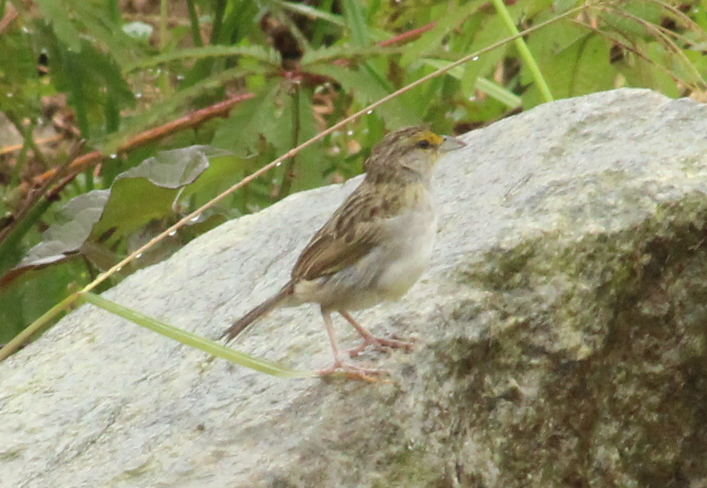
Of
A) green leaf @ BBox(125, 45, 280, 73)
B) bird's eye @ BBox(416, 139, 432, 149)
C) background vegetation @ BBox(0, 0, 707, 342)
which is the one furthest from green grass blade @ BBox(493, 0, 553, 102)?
green leaf @ BBox(125, 45, 280, 73)

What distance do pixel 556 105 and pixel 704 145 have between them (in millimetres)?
644

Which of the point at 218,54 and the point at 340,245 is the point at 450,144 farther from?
the point at 218,54

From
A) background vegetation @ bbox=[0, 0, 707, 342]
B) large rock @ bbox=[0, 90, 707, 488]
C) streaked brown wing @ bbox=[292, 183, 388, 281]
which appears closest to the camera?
large rock @ bbox=[0, 90, 707, 488]

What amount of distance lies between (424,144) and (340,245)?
0.57 metres

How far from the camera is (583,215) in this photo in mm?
3137

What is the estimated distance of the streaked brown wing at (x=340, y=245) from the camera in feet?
9.97

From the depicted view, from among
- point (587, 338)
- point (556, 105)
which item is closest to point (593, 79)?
point (556, 105)

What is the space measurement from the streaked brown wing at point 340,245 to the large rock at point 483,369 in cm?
23

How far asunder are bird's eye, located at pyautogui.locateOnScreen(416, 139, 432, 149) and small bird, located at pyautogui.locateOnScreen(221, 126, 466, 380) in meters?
0.22

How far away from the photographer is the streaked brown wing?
304 centimetres

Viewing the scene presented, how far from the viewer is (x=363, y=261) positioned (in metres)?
3.08

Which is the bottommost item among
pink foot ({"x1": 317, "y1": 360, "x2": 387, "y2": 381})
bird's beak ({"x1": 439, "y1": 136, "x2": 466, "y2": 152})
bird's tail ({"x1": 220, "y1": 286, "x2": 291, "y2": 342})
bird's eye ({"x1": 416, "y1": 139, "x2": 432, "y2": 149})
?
pink foot ({"x1": 317, "y1": 360, "x2": 387, "y2": 381})

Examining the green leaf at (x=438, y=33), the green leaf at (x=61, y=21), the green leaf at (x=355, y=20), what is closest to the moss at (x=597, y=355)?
the green leaf at (x=438, y=33)

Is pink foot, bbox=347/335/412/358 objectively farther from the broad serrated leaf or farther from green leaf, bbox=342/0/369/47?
green leaf, bbox=342/0/369/47
